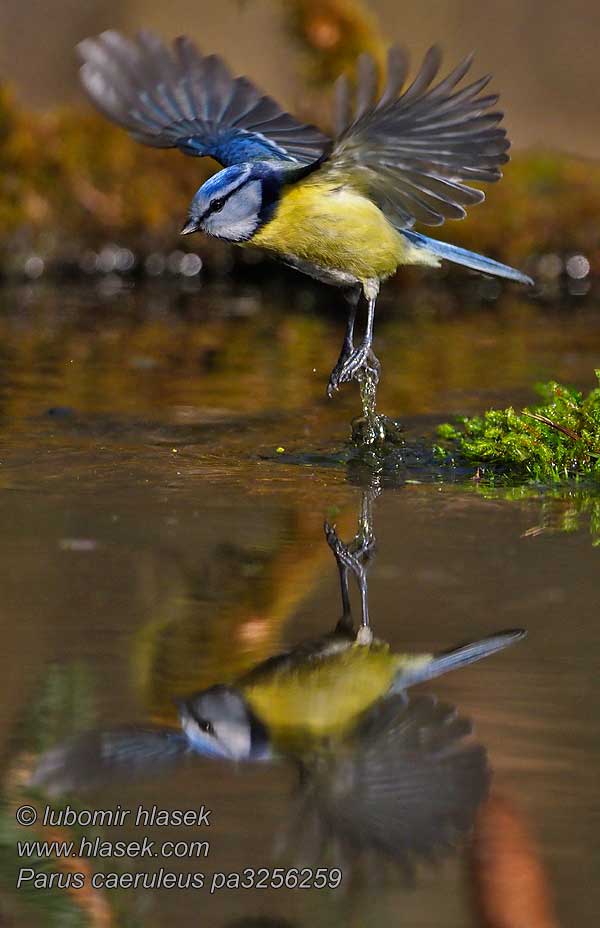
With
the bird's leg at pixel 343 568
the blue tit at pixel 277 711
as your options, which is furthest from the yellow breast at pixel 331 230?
the blue tit at pixel 277 711

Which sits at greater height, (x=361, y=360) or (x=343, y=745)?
(x=361, y=360)

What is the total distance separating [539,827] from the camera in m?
2.86

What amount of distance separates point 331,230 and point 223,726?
279 cm

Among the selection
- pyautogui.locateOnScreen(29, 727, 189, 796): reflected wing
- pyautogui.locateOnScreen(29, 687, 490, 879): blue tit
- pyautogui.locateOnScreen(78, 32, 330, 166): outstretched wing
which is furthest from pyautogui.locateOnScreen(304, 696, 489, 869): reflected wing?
pyautogui.locateOnScreen(78, 32, 330, 166): outstretched wing

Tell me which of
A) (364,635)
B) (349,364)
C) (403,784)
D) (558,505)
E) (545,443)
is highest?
(349,364)

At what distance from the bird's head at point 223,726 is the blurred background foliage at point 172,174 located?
25.1ft

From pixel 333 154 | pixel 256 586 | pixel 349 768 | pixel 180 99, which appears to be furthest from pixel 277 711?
pixel 180 99

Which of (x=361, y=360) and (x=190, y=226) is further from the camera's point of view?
(x=361, y=360)

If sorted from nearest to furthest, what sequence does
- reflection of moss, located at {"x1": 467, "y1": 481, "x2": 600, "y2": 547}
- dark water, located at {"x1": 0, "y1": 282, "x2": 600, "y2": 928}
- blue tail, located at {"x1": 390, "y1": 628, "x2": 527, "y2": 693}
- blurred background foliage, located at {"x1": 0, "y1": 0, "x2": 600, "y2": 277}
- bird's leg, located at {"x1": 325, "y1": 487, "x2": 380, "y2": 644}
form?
dark water, located at {"x1": 0, "y1": 282, "x2": 600, "y2": 928} < blue tail, located at {"x1": 390, "y1": 628, "x2": 527, "y2": 693} < bird's leg, located at {"x1": 325, "y1": 487, "x2": 380, "y2": 644} < reflection of moss, located at {"x1": 467, "y1": 481, "x2": 600, "y2": 547} < blurred background foliage, located at {"x1": 0, "y1": 0, "x2": 600, "y2": 277}

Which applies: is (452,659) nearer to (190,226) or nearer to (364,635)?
(364,635)

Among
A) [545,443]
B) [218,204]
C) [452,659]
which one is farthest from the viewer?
[545,443]

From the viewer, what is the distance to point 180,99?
21.3 feet

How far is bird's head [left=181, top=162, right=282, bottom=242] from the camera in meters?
5.56

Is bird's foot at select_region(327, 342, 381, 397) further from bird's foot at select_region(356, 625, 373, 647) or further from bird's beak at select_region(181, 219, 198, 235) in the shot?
bird's foot at select_region(356, 625, 373, 647)
